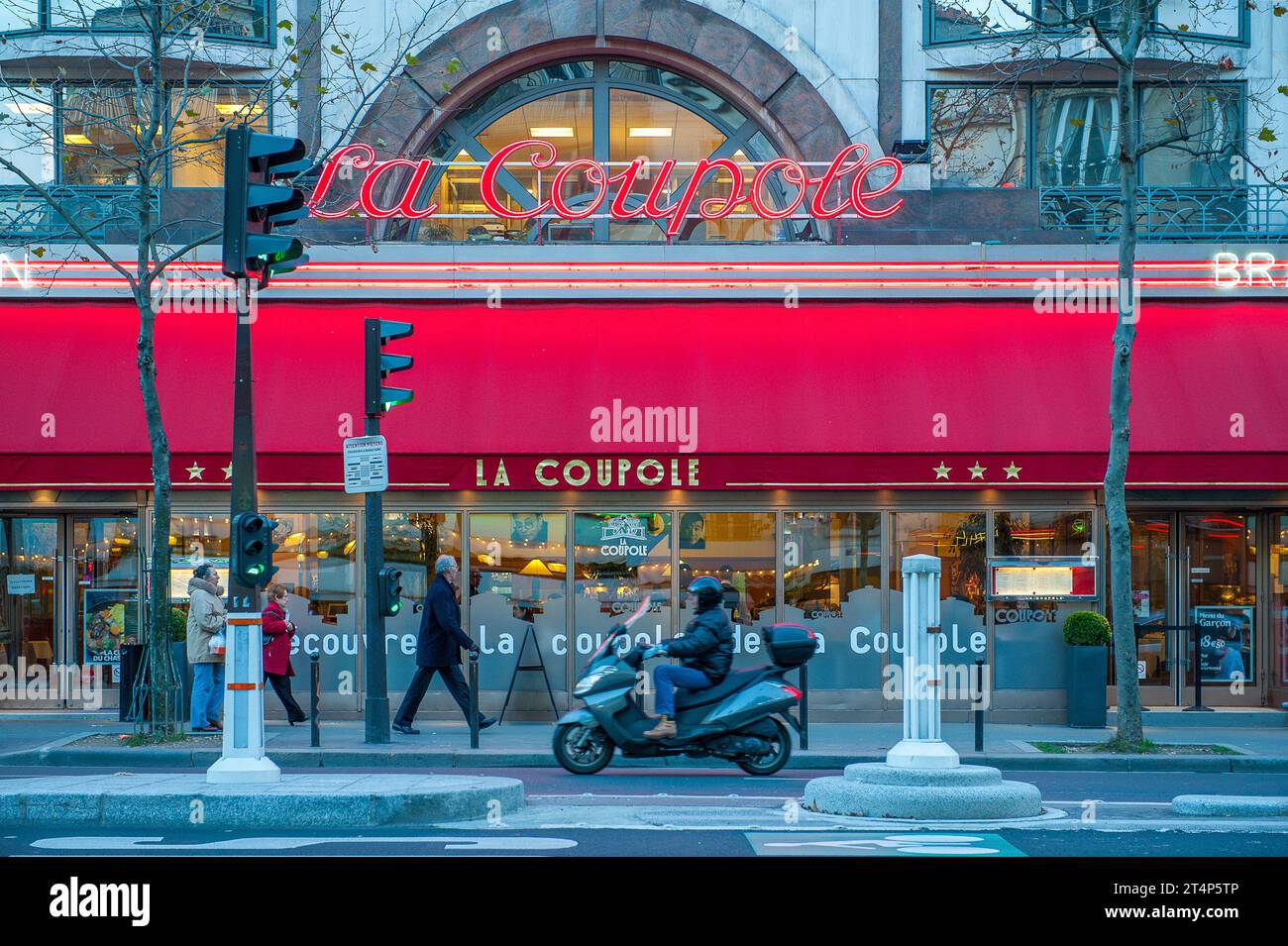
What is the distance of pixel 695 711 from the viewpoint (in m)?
12.8

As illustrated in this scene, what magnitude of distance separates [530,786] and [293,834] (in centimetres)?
331

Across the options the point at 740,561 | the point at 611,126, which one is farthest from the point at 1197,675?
the point at 611,126

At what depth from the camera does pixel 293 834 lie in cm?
918

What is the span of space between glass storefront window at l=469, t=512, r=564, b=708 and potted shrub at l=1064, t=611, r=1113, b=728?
19.0 ft

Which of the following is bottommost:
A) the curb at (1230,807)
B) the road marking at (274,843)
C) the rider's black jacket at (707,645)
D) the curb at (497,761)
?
the curb at (497,761)

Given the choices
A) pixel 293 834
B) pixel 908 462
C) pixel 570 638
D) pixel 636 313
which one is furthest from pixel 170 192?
pixel 293 834

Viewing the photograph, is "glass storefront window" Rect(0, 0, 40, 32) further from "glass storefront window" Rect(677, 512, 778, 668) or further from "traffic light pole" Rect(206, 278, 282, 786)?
"glass storefront window" Rect(677, 512, 778, 668)

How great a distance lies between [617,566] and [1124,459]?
19.8 feet

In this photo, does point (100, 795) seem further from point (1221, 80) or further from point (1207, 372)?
point (1221, 80)

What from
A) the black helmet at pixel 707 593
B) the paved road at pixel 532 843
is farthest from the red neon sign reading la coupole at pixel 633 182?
the paved road at pixel 532 843

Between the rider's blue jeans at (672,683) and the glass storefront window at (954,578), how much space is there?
555cm

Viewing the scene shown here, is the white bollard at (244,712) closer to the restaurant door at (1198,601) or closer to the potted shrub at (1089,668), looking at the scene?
the potted shrub at (1089,668)

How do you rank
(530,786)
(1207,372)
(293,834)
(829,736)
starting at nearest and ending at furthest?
1. (293,834)
2. (530,786)
3. (829,736)
4. (1207,372)

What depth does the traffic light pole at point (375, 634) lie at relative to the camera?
1513 cm
